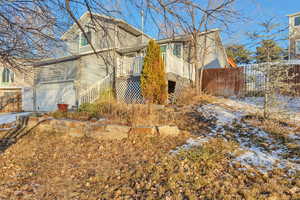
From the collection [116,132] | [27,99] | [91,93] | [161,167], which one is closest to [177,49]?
[91,93]

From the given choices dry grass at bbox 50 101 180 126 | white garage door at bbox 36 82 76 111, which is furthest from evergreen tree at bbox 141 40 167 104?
white garage door at bbox 36 82 76 111

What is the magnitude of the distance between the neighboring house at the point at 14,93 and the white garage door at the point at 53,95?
0.81 metres

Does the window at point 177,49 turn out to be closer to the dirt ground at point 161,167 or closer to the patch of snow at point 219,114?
the patch of snow at point 219,114

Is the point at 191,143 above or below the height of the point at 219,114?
below

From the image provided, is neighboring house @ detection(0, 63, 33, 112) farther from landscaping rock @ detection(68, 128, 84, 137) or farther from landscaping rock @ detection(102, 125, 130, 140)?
landscaping rock @ detection(102, 125, 130, 140)

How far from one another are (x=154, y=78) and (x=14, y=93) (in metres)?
13.7

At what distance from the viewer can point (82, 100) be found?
27.5ft

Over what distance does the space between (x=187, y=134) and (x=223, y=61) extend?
11807 mm

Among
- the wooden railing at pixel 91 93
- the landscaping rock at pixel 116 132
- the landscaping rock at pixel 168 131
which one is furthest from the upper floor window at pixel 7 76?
the landscaping rock at pixel 168 131

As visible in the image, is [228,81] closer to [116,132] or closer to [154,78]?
[154,78]

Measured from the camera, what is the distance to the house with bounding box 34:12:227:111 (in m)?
8.69

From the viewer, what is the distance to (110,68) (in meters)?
11.0

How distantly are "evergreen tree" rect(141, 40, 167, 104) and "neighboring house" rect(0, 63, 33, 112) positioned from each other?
23.0 ft

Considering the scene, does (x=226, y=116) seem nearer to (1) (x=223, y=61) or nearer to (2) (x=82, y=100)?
(2) (x=82, y=100)
